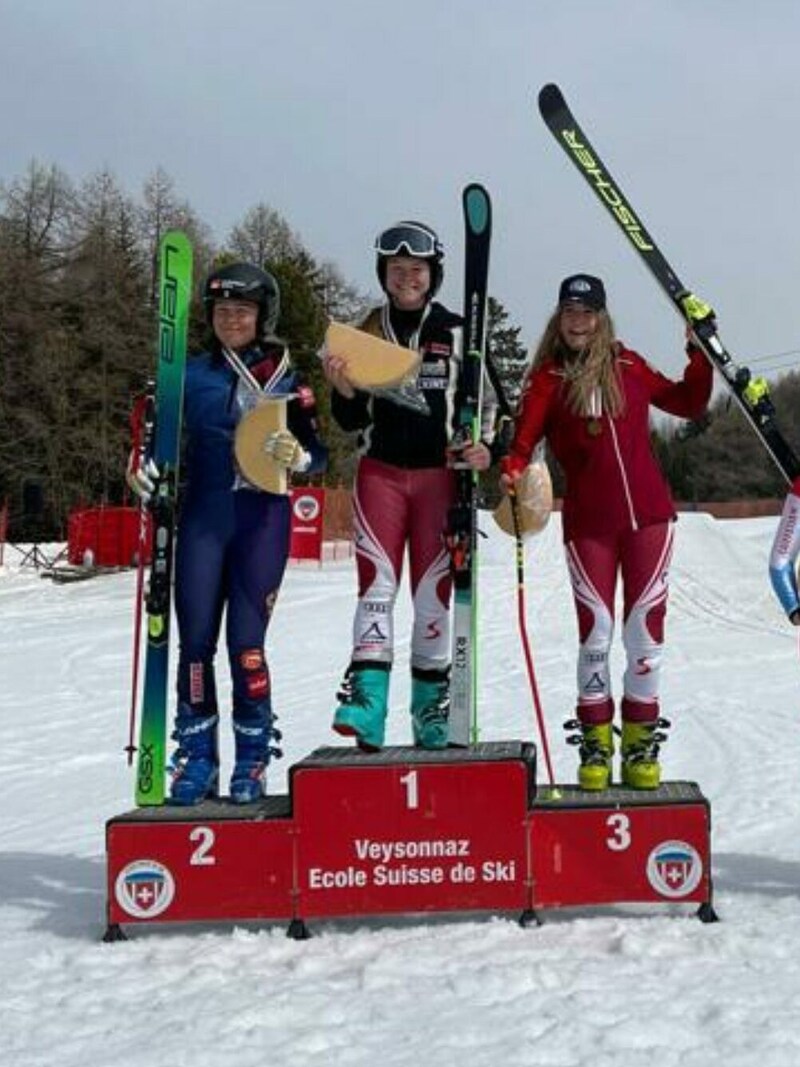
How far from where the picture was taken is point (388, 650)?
4.65 metres

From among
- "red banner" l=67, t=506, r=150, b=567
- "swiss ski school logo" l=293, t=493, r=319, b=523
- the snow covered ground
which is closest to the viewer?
the snow covered ground

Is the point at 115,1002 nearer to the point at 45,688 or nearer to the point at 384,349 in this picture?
the point at 384,349

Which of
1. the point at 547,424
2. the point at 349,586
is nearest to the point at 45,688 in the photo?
the point at 547,424

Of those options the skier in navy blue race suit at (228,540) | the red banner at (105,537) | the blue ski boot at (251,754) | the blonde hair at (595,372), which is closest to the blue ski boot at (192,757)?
the skier in navy blue race suit at (228,540)

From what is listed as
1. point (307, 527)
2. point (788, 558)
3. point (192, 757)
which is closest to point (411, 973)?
point (192, 757)

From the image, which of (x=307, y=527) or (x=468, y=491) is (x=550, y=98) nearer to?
(x=468, y=491)

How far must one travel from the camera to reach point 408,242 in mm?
4625

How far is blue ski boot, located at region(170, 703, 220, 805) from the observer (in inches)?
183

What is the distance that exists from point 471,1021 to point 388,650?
5.15 feet

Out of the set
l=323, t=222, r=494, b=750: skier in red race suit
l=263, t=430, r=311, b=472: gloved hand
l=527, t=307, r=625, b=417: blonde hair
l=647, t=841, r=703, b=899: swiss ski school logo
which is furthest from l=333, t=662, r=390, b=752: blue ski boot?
l=527, t=307, r=625, b=417: blonde hair

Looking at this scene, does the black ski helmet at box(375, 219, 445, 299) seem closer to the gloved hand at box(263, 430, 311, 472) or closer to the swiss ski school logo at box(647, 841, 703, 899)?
the gloved hand at box(263, 430, 311, 472)

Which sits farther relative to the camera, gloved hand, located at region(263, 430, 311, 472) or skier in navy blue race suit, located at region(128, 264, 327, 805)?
skier in navy blue race suit, located at region(128, 264, 327, 805)

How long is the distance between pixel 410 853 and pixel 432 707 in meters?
0.65

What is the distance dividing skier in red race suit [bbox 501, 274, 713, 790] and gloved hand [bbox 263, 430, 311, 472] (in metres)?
0.81
